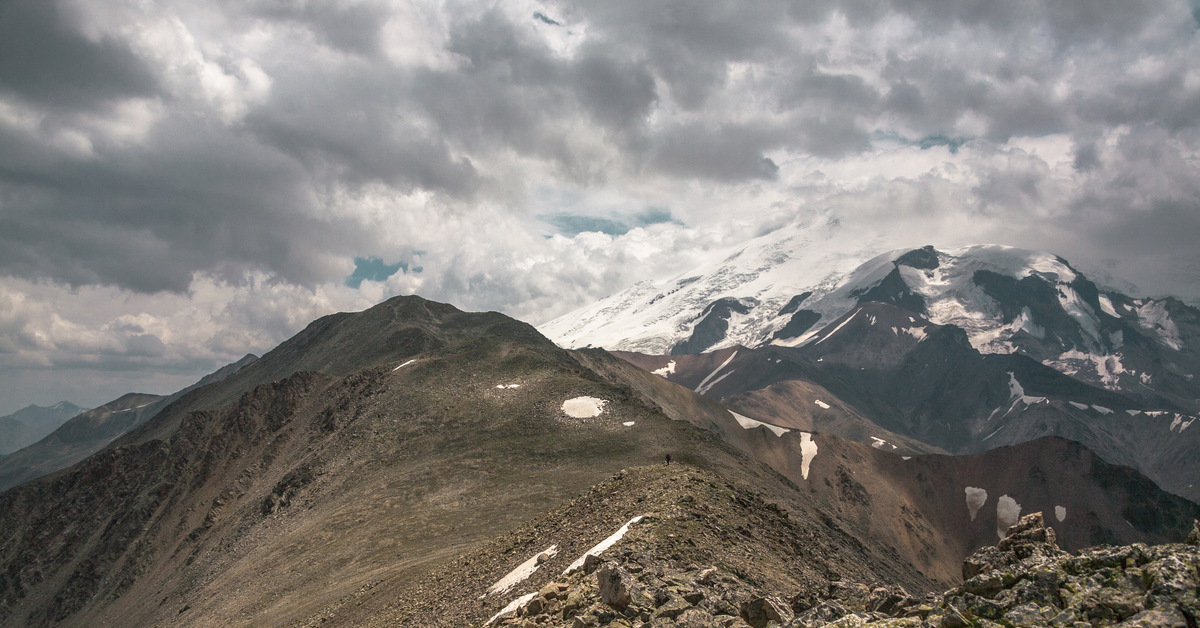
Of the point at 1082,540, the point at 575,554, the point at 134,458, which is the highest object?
the point at 134,458

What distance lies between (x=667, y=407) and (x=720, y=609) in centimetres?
16171

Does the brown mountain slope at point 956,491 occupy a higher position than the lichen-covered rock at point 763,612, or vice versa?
the lichen-covered rock at point 763,612

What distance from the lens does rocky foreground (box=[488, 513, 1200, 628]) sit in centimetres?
1318

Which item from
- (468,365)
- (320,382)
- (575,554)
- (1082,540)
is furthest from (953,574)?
(575,554)

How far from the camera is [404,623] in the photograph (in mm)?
31469

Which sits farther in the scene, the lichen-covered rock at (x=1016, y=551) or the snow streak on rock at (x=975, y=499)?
the snow streak on rock at (x=975, y=499)

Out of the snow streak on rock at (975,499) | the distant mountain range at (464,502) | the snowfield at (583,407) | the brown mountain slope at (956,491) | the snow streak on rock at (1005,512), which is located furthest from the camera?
the snow streak on rock at (975,499)

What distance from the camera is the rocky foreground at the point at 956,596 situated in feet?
43.2

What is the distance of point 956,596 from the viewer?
15.9 meters

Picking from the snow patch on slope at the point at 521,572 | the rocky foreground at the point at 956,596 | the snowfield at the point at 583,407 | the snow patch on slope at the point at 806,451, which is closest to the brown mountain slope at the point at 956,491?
the snow patch on slope at the point at 806,451

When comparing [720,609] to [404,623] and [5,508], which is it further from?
[5,508]

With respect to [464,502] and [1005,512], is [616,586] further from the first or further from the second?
[1005,512]

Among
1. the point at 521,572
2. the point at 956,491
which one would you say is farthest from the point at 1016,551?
the point at 956,491

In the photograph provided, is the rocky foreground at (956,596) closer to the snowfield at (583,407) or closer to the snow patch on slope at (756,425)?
the snowfield at (583,407)
